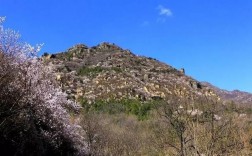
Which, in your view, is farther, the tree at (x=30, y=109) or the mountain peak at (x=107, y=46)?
the mountain peak at (x=107, y=46)

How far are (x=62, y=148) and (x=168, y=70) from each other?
118m

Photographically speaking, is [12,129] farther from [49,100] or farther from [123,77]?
[123,77]

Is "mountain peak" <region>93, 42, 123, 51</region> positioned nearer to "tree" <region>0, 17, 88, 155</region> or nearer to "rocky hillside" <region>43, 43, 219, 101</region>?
"rocky hillside" <region>43, 43, 219, 101</region>

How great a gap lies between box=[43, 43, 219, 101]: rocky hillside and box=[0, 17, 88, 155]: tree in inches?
Result: 2836

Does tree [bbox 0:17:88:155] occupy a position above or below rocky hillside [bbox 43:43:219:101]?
below

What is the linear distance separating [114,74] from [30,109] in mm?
102587

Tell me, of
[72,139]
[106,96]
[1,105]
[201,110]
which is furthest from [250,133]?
[106,96]

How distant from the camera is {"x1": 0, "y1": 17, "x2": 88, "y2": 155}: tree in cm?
1534

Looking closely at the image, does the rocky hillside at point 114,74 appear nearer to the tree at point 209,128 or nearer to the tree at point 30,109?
the tree at point 209,128

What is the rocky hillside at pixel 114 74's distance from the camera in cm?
10894

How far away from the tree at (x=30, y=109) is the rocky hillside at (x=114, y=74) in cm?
7205

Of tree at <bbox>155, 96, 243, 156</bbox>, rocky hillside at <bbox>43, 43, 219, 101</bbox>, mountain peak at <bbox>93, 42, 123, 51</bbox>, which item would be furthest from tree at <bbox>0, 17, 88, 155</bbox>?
mountain peak at <bbox>93, 42, 123, 51</bbox>

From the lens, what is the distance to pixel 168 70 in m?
136

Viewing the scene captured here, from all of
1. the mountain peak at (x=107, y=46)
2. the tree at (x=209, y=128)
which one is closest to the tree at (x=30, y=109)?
the tree at (x=209, y=128)
